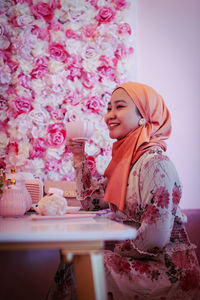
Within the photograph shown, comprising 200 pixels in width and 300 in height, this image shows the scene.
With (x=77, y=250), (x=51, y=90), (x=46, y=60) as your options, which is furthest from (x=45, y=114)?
(x=77, y=250)

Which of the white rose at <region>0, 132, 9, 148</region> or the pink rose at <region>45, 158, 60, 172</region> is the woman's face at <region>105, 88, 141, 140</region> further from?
the white rose at <region>0, 132, 9, 148</region>

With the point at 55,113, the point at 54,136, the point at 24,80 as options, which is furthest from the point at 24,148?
the point at 24,80

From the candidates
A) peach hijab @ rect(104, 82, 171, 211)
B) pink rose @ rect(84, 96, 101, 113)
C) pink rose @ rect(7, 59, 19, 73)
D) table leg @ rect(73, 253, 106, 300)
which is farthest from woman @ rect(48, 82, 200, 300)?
pink rose @ rect(7, 59, 19, 73)

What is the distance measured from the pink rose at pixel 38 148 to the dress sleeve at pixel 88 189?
0.58 meters

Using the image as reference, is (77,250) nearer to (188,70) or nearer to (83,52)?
(83,52)

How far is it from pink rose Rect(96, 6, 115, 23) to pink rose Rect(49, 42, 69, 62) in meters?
0.35

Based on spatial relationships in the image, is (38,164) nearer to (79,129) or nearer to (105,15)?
(79,129)

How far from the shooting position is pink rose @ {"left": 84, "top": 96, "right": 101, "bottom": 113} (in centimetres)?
225

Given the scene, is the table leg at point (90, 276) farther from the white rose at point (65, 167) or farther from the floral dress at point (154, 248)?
the white rose at point (65, 167)

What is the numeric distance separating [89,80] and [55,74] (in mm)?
239

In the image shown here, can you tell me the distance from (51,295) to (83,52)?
162cm

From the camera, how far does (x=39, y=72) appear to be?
220 centimetres

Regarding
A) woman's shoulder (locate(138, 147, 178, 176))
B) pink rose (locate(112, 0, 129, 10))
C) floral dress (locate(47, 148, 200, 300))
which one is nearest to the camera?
floral dress (locate(47, 148, 200, 300))

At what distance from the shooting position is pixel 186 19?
245cm
